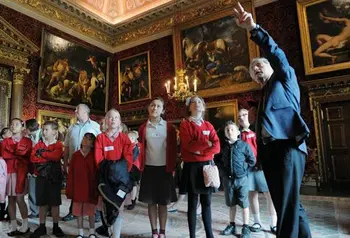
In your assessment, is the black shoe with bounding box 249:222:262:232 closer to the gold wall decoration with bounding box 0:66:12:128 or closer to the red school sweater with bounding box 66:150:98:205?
the red school sweater with bounding box 66:150:98:205

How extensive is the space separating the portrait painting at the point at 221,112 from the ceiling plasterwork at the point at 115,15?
3393 millimetres

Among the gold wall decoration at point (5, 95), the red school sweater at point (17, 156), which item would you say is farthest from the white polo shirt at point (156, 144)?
the gold wall decoration at point (5, 95)

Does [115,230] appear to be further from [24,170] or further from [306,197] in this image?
[306,197]

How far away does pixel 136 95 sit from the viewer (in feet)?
35.5

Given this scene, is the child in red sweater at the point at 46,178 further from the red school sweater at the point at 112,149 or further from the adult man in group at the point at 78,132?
the red school sweater at the point at 112,149

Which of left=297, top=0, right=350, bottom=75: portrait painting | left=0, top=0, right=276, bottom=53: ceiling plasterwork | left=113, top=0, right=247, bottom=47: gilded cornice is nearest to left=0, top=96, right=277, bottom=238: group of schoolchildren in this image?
left=297, top=0, right=350, bottom=75: portrait painting

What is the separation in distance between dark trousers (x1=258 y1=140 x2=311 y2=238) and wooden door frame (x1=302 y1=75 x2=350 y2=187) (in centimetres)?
613

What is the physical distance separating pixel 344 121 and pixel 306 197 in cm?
260

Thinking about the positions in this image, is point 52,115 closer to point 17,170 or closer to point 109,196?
point 17,170

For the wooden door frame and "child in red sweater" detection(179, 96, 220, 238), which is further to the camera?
the wooden door frame

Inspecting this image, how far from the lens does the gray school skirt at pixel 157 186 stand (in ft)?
9.41

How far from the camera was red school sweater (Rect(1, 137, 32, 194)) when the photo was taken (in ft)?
11.3

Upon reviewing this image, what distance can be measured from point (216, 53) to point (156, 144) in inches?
263

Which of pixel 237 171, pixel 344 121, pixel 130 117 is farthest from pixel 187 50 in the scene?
pixel 237 171
